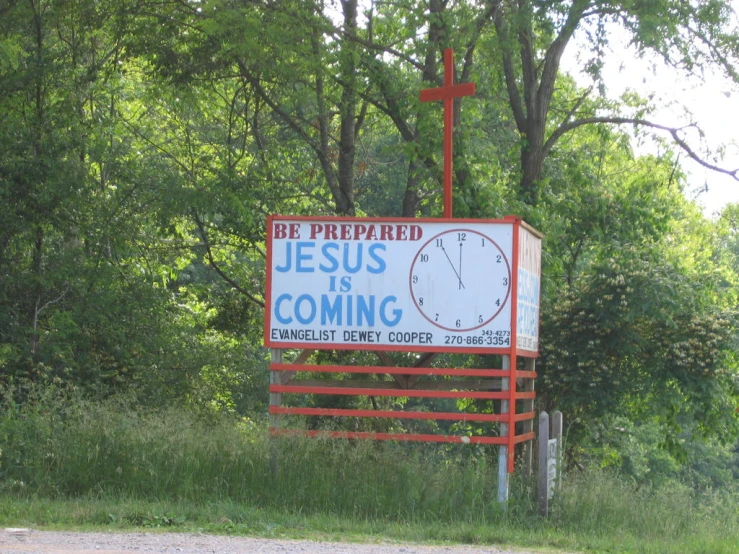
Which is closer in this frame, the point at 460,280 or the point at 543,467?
the point at 543,467

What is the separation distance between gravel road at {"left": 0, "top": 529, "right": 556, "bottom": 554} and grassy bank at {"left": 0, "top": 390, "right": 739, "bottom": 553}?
531mm

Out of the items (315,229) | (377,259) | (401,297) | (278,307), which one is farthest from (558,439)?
Answer: (315,229)

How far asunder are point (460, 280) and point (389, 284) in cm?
72

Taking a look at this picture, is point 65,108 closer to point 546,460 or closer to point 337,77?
point 337,77

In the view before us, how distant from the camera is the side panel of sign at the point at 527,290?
986cm

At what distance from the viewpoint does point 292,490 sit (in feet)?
31.0

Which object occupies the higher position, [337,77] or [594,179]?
[337,77]

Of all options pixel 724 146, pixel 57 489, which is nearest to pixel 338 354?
pixel 57 489

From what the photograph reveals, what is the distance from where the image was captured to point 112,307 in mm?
15055

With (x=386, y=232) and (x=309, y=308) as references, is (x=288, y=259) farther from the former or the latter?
(x=386, y=232)

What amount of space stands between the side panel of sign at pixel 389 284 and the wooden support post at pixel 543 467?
89 cm

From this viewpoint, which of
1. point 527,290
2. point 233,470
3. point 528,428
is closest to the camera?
point 233,470

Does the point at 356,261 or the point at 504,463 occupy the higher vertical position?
the point at 356,261

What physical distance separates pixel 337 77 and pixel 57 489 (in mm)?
8556
